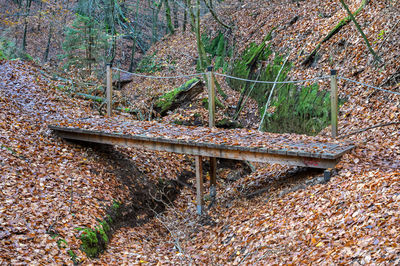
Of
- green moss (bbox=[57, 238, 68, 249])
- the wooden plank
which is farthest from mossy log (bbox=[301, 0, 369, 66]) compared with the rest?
green moss (bbox=[57, 238, 68, 249])

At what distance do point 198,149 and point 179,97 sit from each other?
5.03 meters

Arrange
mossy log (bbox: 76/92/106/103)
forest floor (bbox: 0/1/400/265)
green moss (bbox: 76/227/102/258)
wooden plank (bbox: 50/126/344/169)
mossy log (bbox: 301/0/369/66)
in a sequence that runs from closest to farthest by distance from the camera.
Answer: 1. forest floor (bbox: 0/1/400/265)
2. green moss (bbox: 76/227/102/258)
3. wooden plank (bbox: 50/126/344/169)
4. mossy log (bbox: 301/0/369/66)
5. mossy log (bbox: 76/92/106/103)

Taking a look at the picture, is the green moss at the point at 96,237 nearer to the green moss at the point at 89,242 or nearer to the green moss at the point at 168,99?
the green moss at the point at 89,242

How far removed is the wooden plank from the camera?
6.23m

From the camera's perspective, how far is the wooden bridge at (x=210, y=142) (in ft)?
20.5

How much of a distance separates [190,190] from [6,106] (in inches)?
204

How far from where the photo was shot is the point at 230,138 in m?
7.45

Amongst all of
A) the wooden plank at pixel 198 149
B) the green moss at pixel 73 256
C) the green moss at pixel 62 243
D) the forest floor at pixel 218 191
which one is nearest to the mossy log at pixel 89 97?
the forest floor at pixel 218 191

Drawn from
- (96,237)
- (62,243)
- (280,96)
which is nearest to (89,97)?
(280,96)

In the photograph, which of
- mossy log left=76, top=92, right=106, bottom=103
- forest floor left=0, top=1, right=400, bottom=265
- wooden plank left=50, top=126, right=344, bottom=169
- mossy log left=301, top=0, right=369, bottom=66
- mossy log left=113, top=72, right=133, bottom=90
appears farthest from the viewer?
mossy log left=113, top=72, right=133, bottom=90

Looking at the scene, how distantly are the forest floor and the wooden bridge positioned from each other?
350 mm

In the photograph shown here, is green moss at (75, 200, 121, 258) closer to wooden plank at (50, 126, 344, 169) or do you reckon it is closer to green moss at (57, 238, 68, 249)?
green moss at (57, 238, 68, 249)

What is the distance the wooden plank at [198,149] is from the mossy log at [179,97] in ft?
12.9

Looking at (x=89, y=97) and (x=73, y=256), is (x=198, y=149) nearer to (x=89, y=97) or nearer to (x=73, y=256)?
(x=73, y=256)
